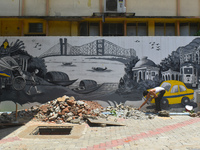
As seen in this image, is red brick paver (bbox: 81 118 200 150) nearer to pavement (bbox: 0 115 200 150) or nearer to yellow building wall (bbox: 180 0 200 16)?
pavement (bbox: 0 115 200 150)

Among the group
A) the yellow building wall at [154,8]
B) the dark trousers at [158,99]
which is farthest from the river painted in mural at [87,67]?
the yellow building wall at [154,8]

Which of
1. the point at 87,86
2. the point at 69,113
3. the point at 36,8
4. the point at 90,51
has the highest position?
the point at 36,8

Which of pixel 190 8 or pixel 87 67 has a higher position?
pixel 190 8

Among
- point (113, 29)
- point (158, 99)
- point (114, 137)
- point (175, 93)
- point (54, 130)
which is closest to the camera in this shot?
point (114, 137)

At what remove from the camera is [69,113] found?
8.76 metres

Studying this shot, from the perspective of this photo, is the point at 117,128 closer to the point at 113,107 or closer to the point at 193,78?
the point at 113,107

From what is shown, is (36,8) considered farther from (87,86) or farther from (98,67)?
(87,86)

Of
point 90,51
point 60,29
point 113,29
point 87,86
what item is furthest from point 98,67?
point 60,29

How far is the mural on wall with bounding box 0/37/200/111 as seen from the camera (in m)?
10.4

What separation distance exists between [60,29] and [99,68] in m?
4.81

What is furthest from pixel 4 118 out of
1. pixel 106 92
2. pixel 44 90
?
pixel 106 92

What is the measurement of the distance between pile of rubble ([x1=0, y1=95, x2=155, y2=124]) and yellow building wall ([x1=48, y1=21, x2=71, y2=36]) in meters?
5.30

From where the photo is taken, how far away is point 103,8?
43.4ft

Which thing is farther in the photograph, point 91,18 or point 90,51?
point 91,18
